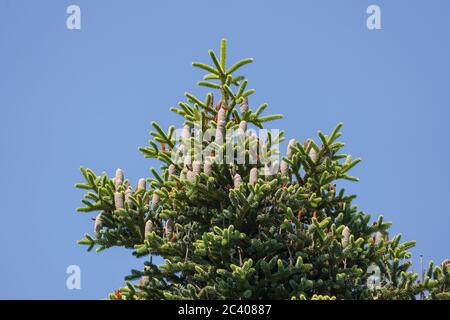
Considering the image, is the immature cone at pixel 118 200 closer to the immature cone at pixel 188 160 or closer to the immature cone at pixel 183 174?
the immature cone at pixel 183 174

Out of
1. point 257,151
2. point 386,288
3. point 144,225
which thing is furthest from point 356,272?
point 144,225

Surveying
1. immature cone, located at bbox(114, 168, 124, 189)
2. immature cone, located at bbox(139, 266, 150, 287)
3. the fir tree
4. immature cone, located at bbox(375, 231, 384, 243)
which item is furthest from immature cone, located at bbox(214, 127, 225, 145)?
immature cone, located at bbox(375, 231, 384, 243)

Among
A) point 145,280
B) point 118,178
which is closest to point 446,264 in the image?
point 145,280

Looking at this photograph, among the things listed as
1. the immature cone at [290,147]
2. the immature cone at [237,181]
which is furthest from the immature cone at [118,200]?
the immature cone at [290,147]

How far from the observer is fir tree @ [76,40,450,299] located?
12.1m

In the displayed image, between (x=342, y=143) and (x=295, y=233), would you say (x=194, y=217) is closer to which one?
(x=295, y=233)

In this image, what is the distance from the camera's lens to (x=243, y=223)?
41.8 feet

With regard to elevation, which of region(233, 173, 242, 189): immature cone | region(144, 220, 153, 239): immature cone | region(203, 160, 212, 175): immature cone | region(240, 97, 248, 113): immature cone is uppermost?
region(240, 97, 248, 113): immature cone

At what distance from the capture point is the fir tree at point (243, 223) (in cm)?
1213

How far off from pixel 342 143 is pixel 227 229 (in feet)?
7.47

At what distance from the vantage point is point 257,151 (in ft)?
41.9

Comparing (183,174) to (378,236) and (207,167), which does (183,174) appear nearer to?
(207,167)

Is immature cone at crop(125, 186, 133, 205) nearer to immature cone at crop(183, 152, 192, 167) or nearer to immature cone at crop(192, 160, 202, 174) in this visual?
immature cone at crop(183, 152, 192, 167)
